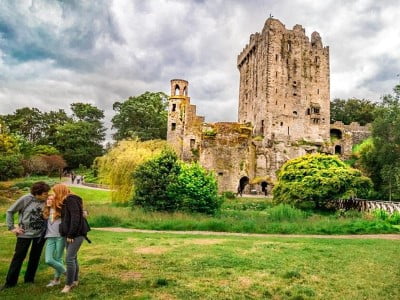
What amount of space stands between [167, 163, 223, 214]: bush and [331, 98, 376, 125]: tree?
48811 millimetres

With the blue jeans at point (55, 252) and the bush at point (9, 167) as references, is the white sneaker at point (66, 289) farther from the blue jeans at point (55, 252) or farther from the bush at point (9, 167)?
the bush at point (9, 167)

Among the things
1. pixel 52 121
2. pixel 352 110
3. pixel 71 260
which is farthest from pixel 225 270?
pixel 52 121

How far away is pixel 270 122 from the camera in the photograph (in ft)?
160

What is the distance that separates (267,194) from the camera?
1661 inches

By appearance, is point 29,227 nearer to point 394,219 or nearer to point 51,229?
point 51,229

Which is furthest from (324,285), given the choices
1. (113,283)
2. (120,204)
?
(120,204)

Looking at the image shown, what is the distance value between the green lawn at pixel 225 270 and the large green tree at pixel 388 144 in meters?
25.7

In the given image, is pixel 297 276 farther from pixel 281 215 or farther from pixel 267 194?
pixel 267 194

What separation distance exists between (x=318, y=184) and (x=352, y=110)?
46802mm

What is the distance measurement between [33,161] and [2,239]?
39.9 metres

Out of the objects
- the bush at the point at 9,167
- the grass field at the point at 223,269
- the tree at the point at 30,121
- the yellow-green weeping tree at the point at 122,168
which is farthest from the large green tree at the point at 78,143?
the grass field at the point at 223,269

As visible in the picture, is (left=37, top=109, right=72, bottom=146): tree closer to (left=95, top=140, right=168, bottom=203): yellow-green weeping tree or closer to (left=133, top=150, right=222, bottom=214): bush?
(left=95, top=140, right=168, bottom=203): yellow-green weeping tree

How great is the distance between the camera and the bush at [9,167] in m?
40.5

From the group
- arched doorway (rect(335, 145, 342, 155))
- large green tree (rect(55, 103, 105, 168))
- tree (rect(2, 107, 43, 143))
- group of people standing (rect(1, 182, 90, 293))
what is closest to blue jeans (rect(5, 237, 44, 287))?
group of people standing (rect(1, 182, 90, 293))
